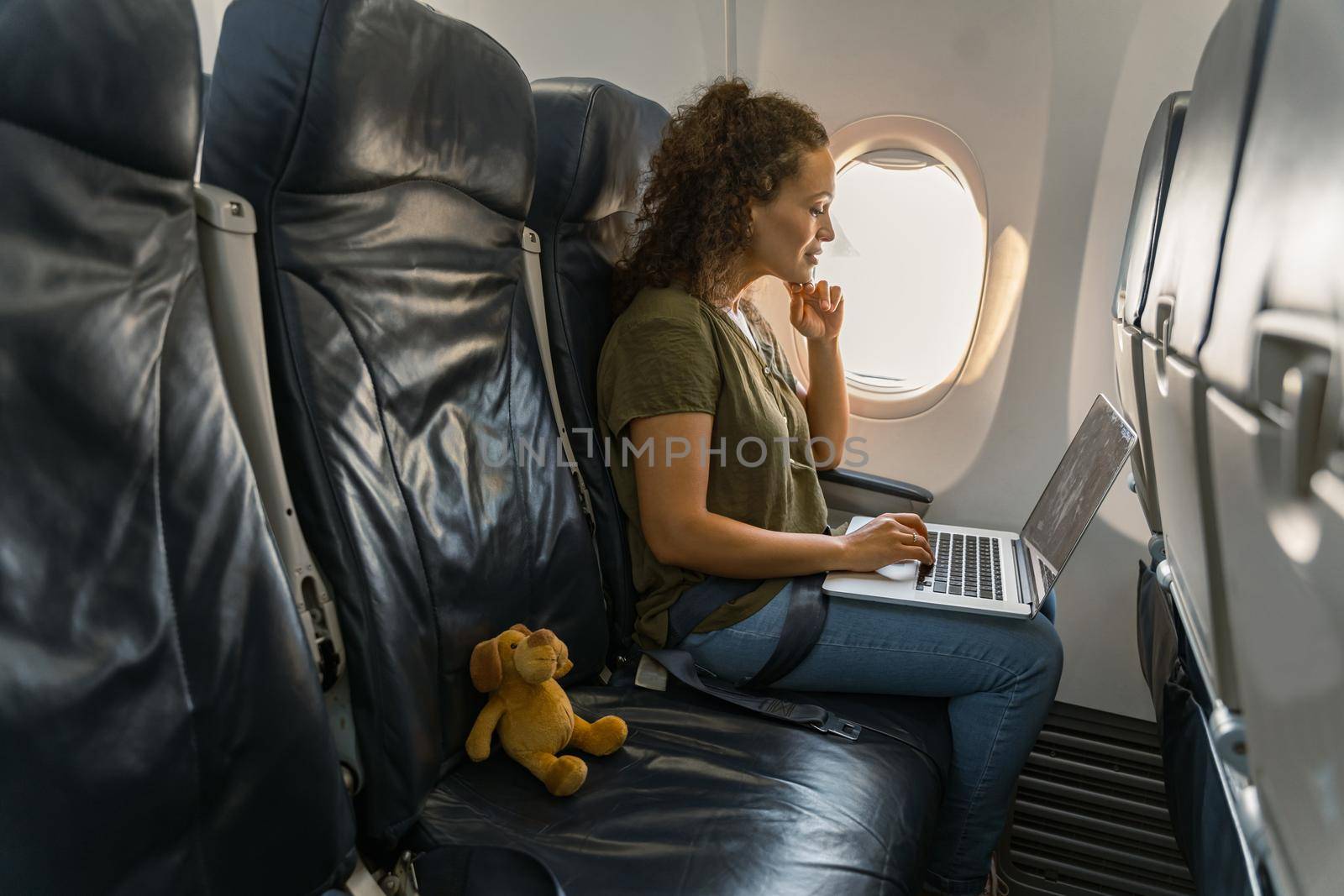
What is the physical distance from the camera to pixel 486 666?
143cm

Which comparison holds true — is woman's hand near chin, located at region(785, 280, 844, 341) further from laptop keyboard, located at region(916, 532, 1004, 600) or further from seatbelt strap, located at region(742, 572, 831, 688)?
seatbelt strap, located at region(742, 572, 831, 688)

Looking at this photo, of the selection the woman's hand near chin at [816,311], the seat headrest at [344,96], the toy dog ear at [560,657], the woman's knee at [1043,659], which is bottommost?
the woman's knee at [1043,659]

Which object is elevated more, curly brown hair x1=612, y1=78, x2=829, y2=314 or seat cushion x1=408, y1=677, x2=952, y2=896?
curly brown hair x1=612, y1=78, x2=829, y2=314

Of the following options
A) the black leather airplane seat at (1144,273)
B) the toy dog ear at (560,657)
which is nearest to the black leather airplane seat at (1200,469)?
the black leather airplane seat at (1144,273)

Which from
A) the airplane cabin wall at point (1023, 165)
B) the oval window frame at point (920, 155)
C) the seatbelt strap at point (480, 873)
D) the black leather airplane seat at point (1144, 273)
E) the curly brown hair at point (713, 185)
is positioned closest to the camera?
the seatbelt strap at point (480, 873)

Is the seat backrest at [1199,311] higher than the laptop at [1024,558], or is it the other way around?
the seat backrest at [1199,311]

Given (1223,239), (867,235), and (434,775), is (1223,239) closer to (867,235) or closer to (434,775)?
(434,775)

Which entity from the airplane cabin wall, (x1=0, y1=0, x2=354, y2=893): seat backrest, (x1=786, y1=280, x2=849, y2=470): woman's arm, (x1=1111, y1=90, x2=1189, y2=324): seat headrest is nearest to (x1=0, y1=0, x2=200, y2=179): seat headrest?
(x1=0, y1=0, x2=354, y2=893): seat backrest

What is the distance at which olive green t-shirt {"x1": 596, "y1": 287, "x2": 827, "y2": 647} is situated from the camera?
172 centimetres

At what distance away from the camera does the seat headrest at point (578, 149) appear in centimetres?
180

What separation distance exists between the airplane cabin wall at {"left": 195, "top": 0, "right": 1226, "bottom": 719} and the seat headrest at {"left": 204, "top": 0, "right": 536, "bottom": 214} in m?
1.46

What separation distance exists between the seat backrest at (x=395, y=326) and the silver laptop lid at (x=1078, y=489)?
95 centimetres

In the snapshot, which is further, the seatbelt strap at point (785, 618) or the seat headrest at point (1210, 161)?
the seatbelt strap at point (785, 618)

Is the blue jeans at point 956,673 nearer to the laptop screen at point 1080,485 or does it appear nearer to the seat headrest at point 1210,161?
the laptop screen at point 1080,485
